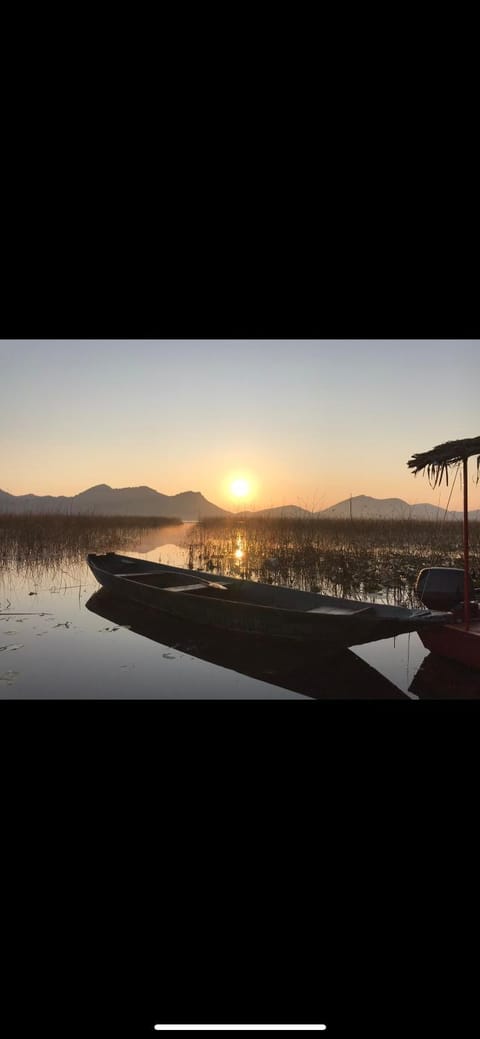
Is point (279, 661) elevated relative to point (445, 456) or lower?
lower

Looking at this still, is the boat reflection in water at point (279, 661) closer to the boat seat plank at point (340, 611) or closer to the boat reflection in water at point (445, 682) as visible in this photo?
the boat reflection in water at point (445, 682)

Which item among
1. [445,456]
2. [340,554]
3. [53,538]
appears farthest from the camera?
[53,538]

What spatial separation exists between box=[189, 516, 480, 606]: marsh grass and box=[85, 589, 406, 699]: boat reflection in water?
6.11 feet

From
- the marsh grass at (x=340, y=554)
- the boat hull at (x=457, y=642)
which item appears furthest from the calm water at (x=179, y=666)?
the marsh grass at (x=340, y=554)

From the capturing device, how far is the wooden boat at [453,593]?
3.26 m

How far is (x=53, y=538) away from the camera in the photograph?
422 inches

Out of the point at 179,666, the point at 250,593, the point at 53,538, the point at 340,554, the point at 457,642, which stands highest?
the point at 53,538

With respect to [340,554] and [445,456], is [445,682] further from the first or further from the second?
[340,554]

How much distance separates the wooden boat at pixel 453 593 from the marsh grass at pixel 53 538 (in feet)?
21.8

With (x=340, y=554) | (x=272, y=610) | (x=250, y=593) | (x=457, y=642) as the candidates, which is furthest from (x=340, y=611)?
(x=340, y=554)

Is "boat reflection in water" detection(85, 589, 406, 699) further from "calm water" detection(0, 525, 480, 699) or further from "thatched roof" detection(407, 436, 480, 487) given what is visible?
"thatched roof" detection(407, 436, 480, 487)

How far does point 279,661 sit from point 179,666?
765 millimetres
